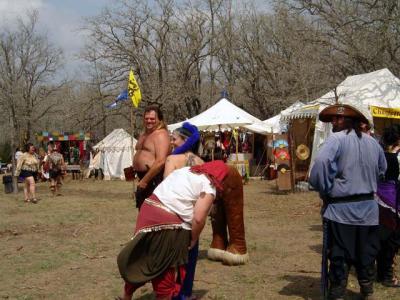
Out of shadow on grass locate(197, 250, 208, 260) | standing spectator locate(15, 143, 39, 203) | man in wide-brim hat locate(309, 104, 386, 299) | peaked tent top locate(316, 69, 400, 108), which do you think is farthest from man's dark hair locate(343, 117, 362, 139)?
standing spectator locate(15, 143, 39, 203)

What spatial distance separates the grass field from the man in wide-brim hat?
803mm

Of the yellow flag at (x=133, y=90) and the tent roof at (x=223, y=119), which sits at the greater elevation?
the yellow flag at (x=133, y=90)

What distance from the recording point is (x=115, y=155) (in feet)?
79.1

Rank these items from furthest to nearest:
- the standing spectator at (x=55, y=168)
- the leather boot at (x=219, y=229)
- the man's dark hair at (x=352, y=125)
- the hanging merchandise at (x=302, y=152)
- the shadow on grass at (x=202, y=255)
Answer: the standing spectator at (x=55, y=168)
the hanging merchandise at (x=302, y=152)
the shadow on grass at (x=202, y=255)
the leather boot at (x=219, y=229)
the man's dark hair at (x=352, y=125)

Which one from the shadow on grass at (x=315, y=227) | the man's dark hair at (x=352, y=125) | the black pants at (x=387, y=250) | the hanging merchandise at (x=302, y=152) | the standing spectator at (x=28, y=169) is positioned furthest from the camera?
the hanging merchandise at (x=302, y=152)

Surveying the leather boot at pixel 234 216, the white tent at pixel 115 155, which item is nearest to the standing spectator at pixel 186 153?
the leather boot at pixel 234 216

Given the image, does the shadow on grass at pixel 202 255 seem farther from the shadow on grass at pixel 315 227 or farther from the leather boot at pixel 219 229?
the shadow on grass at pixel 315 227

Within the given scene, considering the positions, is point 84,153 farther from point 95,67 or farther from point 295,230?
point 295,230

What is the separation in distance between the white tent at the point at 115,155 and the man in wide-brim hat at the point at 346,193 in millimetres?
19820

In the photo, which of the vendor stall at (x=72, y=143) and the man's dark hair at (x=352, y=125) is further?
the vendor stall at (x=72, y=143)

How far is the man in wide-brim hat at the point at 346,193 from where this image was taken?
164 inches

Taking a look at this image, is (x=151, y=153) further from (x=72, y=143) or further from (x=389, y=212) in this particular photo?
(x=72, y=143)

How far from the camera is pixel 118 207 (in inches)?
489

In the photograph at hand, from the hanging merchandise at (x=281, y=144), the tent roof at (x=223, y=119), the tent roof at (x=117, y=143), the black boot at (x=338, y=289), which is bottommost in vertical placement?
the black boot at (x=338, y=289)
